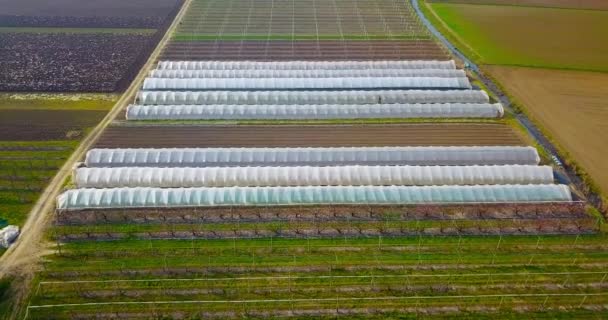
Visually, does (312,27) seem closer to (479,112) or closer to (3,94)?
(479,112)

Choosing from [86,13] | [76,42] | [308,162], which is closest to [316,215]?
[308,162]

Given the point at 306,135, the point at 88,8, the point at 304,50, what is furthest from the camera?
the point at 88,8

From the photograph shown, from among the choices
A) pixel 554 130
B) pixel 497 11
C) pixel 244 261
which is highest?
pixel 497 11

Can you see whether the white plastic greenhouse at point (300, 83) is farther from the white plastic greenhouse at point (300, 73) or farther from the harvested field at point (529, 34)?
the harvested field at point (529, 34)

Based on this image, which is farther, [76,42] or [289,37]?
[289,37]

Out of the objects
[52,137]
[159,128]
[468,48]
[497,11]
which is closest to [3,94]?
[52,137]

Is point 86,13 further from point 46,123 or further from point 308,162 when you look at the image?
point 308,162
